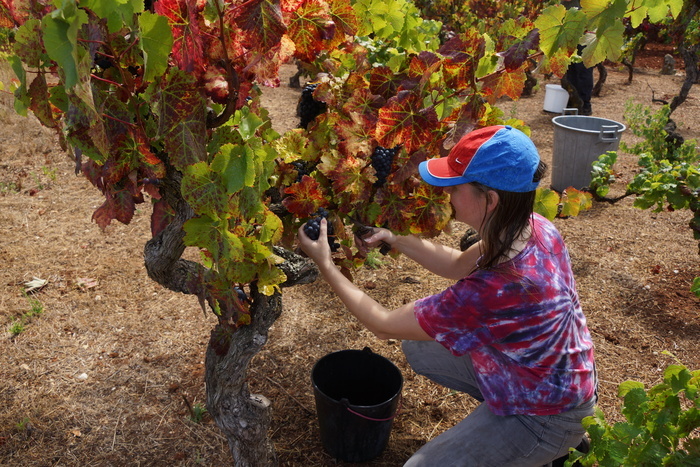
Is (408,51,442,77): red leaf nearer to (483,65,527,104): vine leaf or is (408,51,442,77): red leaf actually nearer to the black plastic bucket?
(483,65,527,104): vine leaf

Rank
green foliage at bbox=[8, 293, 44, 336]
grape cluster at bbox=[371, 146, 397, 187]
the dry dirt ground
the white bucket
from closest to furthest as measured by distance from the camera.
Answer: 1. grape cluster at bbox=[371, 146, 397, 187]
2. the dry dirt ground
3. green foliage at bbox=[8, 293, 44, 336]
4. the white bucket

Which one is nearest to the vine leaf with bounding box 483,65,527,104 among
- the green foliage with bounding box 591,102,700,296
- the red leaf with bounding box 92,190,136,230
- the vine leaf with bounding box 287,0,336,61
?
the vine leaf with bounding box 287,0,336,61

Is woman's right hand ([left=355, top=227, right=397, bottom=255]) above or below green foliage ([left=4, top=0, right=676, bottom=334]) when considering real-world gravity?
below

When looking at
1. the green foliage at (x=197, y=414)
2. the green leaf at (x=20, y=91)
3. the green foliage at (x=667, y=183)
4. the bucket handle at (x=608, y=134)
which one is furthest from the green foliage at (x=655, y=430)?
the bucket handle at (x=608, y=134)

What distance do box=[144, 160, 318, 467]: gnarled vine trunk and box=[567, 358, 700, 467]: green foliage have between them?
3.76ft

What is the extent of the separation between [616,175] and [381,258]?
329 cm

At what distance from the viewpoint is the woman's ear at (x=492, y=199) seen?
173 cm

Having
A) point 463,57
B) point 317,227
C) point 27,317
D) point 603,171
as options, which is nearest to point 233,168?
point 317,227

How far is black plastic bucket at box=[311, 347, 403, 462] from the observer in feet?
7.46

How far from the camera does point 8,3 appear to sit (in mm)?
1397

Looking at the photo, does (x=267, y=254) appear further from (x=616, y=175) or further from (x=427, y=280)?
(x=616, y=175)

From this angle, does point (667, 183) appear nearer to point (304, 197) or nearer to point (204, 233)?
point (304, 197)

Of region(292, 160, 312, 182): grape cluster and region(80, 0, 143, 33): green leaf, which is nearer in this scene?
region(80, 0, 143, 33): green leaf

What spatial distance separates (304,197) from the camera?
198 cm
